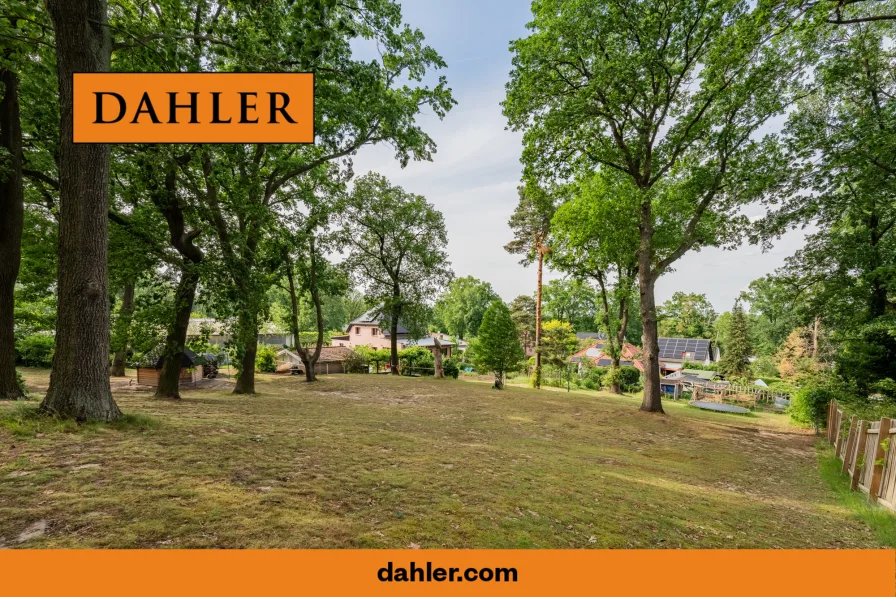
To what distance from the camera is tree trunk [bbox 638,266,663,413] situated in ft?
43.4

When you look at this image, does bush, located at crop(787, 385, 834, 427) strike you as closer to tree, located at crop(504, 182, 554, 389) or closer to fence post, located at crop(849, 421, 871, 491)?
fence post, located at crop(849, 421, 871, 491)

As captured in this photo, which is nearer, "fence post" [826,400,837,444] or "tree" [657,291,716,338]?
"fence post" [826,400,837,444]

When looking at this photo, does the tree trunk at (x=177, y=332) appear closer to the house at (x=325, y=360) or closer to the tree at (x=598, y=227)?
the tree at (x=598, y=227)

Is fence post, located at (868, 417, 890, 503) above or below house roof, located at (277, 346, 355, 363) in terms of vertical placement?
above

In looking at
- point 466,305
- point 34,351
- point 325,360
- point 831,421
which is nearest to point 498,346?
point 831,421

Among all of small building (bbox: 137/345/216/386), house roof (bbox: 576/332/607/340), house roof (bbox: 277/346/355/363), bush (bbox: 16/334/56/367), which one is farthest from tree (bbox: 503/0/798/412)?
house roof (bbox: 576/332/607/340)

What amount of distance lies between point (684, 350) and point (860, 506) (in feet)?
151

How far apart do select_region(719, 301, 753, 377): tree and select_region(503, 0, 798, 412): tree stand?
29.5 metres

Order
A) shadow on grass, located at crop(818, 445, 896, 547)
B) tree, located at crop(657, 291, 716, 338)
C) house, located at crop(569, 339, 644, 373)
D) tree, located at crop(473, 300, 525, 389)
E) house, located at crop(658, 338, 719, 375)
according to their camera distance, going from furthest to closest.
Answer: tree, located at crop(657, 291, 716, 338) → house, located at crop(658, 338, 719, 375) → house, located at crop(569, 339, 644, 373) → tree, located at crop(473, 300, 525, 389) → shadow on grass, located at crop(818, 445, 896, 547)

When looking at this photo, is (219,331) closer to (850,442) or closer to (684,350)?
(850,442)

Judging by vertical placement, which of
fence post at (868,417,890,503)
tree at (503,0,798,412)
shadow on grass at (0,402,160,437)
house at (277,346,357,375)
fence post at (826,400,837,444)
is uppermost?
tree at (503,0,798,412)

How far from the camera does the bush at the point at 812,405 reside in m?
12.1

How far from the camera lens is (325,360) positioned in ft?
96.0
